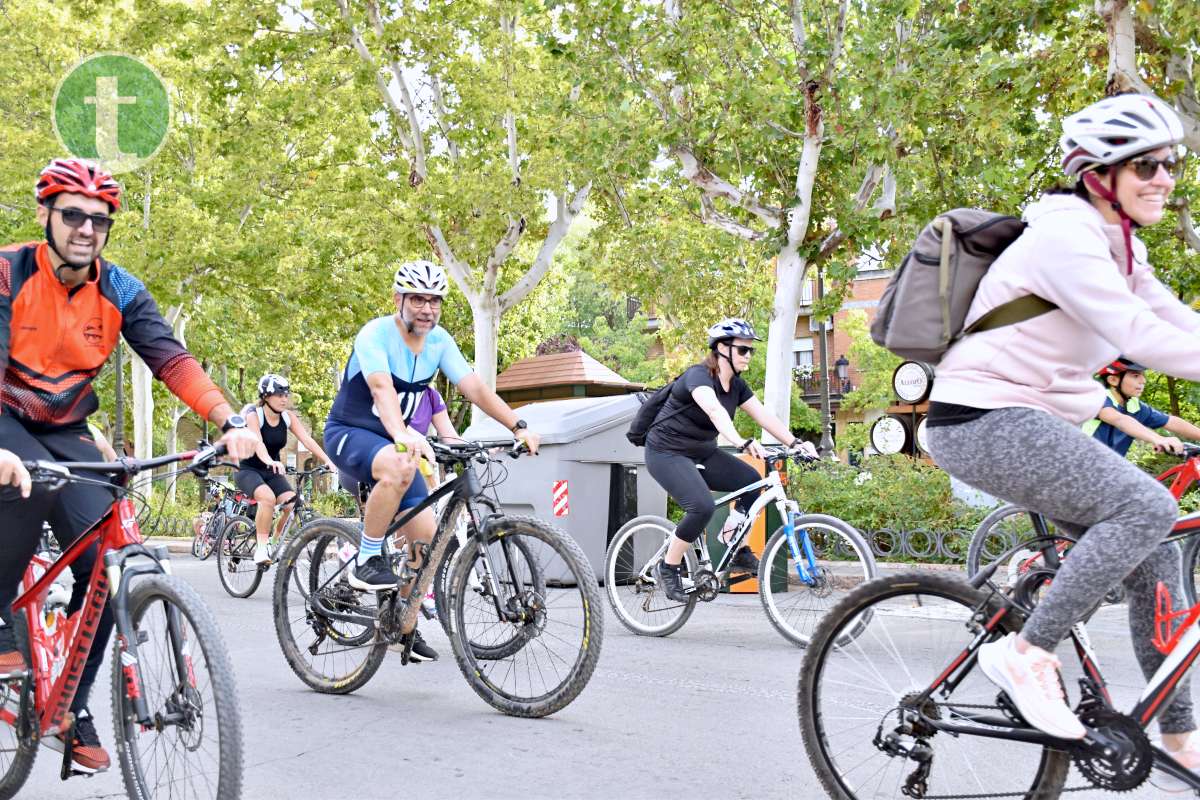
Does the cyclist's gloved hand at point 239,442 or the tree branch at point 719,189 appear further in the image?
the tree branch at point 719,189

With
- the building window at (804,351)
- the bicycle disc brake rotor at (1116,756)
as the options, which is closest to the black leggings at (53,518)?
the bicycle disc brake rotor at (1116,756)

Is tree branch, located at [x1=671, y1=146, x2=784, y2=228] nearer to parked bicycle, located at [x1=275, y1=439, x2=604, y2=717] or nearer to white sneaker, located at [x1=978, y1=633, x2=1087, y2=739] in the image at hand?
parked bicycle, located at [x1=275, y1=439, x2=604, y2=717]

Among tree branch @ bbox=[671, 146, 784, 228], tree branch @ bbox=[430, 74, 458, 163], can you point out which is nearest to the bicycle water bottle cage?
tree branch @ bbox=[671, 146, 784, 228]

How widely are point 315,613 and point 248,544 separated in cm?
577

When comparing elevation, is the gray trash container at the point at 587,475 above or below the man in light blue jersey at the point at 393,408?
below

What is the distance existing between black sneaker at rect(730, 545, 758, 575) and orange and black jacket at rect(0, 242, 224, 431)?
4.64m

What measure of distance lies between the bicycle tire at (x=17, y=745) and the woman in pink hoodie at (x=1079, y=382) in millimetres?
2858

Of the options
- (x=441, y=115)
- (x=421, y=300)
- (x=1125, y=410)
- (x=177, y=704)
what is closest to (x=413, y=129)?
(x=441, y=115)

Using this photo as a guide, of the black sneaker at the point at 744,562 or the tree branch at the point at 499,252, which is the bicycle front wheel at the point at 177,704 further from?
the tree branch at the point at 499,252

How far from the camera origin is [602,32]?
14727mm

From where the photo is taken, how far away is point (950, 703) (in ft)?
10.7

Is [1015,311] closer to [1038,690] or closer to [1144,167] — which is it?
[1144,167]

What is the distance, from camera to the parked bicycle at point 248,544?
11.2 meters

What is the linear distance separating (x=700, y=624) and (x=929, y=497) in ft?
15.4
